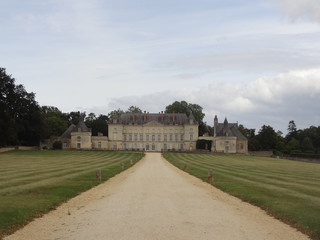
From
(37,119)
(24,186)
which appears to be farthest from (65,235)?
(37,119)

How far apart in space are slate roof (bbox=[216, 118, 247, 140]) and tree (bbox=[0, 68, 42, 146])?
49.4m

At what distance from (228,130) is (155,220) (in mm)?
109153

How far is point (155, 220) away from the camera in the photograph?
12.8m

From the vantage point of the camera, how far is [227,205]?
1670 centimetres

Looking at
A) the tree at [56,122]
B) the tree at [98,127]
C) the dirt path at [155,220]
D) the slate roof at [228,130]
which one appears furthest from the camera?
the tree at [98,127]

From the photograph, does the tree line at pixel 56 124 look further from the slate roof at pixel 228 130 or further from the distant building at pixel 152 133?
the slate roof at pixel 228 130

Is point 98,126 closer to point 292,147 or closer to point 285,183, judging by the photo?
point 292,147

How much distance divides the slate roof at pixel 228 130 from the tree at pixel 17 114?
4941 centimetres

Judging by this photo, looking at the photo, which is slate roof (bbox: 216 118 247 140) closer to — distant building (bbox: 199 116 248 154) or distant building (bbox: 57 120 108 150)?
distant building (bbox: 199 116 248 154)

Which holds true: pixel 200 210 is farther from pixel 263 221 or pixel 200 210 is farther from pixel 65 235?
pixel 65 235

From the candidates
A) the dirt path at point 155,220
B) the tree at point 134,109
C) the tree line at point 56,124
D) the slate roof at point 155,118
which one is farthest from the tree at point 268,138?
the dirt path at point 155,220

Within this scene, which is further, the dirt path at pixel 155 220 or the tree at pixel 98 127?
the tree at pixel 98 127

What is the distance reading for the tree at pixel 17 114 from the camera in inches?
3213

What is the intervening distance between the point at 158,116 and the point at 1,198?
11620 cm
